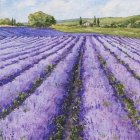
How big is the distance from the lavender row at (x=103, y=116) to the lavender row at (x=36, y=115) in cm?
78

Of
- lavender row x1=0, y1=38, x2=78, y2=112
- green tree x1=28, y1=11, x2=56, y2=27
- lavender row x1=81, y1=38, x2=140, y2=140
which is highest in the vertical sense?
green tree x1=28, y1=11, x2=56, y2=27

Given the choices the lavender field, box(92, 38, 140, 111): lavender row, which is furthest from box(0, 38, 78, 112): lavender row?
box(92, 38, 140, 111): lavender row

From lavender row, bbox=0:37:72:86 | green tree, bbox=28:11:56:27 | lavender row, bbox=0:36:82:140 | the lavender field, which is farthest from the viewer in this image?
green tree, bbox=28:11:56:27

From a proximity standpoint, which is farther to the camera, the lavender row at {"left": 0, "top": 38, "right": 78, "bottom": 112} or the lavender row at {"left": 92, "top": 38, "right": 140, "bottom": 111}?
the lavender row at {"left": 92, "top": 38, "right": 140, "bottom": 111}

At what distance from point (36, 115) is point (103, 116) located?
1559 millimetres

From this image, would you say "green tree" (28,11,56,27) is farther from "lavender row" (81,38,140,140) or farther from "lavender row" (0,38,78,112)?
"lavender row" (81,38,140,140)

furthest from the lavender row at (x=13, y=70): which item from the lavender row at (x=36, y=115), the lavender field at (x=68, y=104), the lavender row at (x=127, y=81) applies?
the lavender row at (x=127, y=81)

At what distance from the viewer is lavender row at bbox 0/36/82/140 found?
8102mm

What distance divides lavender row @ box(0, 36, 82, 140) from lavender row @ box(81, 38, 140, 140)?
2.56 feet

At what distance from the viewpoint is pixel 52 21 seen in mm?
107000

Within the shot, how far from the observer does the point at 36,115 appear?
925 cm

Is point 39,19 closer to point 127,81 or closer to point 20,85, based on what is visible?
point 127,81

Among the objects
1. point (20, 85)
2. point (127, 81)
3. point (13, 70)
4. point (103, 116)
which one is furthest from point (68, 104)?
point (13, 70)

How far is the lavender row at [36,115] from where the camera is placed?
810 cm
